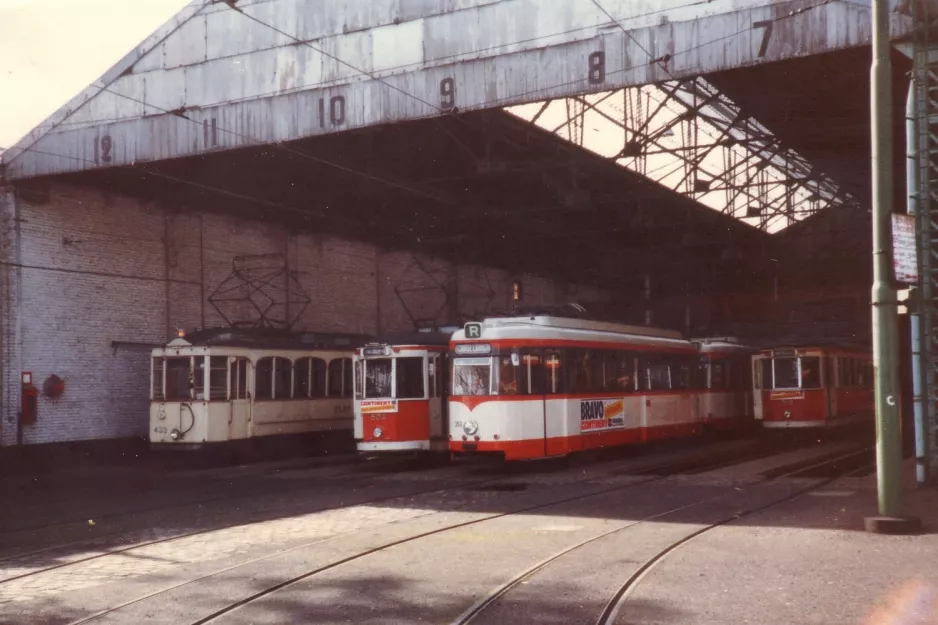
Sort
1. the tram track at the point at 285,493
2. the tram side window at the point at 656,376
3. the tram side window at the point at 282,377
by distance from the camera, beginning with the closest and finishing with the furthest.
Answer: the tram track at the point at 285,493 → the tram side window at the point at 656,376 → the tram side window at the point at 282,377

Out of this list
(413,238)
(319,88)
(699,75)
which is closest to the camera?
(699,75)

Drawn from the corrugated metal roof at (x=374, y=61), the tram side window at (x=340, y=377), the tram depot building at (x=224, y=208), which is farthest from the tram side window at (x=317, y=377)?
the corrugated metal roof at (x=374, y=61)

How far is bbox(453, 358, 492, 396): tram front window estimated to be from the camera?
18.4 meters

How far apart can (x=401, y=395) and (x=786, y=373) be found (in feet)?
40.0

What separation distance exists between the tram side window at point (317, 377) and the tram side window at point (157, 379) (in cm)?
369

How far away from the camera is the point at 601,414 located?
67.1 ft

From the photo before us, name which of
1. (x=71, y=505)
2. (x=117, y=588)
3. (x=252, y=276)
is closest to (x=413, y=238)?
(x=252, y=276)

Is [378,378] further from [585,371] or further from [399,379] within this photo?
[585,371]

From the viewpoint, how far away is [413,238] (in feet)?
111

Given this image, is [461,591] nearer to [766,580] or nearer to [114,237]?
[766,580]

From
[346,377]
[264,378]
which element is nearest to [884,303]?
[264,378]

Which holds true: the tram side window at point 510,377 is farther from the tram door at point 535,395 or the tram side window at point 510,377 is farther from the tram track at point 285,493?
the tram track at point 285,493

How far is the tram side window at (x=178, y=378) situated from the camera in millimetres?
21531

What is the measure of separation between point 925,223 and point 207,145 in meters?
13.2
